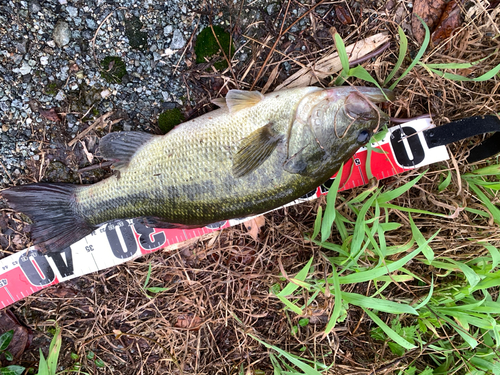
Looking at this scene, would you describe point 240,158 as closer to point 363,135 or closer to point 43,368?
point 363,135

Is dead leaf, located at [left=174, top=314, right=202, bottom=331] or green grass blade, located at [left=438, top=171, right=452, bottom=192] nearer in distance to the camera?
green grass blade, located at [left=438, top=171, right=452, bottom=192]

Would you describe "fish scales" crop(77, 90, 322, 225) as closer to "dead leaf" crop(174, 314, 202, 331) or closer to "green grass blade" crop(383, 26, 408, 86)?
"green grass blade" crop(383, 26, 408, 86)

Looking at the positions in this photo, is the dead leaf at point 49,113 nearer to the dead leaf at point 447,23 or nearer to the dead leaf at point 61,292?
the dead leaf at point 61,292

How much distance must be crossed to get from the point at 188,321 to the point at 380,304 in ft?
5.99

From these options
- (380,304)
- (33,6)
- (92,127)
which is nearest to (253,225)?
Answer: (380,304)

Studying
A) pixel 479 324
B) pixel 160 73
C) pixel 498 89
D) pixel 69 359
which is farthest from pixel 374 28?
pixel 69 359

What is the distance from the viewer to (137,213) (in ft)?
8.27

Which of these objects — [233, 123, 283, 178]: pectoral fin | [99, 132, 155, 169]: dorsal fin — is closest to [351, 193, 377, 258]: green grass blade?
[233, 123, 283, 178]: pectoral fin

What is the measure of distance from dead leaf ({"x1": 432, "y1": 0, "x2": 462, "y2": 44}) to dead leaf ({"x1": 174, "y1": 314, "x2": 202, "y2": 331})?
3.52 meters

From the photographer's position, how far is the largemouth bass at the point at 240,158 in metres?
2.33

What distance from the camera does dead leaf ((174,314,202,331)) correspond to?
304 centimetres

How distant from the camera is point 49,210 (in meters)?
2.65

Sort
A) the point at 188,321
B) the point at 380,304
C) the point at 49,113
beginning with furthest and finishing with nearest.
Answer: the point at 188,321 → the point at 49,113 → the point at 380,304

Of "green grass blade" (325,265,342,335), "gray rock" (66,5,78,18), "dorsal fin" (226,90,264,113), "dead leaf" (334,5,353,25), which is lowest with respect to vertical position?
"green grass blade" (325,265,342,335)
